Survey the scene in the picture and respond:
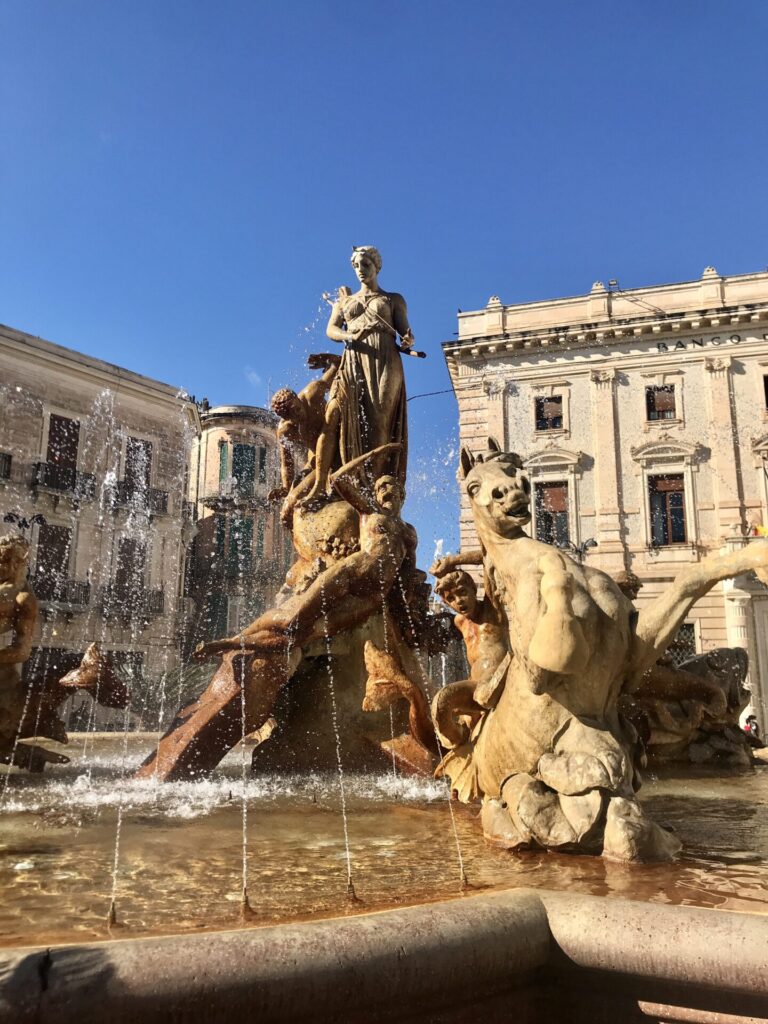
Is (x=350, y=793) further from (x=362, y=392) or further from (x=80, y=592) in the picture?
(x=80, y=592)

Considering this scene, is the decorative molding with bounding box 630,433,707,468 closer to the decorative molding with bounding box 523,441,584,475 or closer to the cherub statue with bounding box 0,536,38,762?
the decorative molding with bounding box 523,441,584,475

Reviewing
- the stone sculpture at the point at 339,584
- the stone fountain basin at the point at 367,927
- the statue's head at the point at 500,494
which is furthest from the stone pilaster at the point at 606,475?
the stone fountain basin at the point at 367,927

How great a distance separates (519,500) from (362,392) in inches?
141

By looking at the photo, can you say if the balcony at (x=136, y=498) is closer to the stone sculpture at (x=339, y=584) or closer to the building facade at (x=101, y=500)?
the building facade at (x=101, y=500)

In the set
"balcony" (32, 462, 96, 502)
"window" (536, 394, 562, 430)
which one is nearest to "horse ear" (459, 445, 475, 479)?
"window" (536, 394, 562, 430)

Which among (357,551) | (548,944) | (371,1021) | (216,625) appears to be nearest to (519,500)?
(548,944)

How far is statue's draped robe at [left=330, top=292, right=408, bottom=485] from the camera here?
6711mm

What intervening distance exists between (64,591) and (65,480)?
378 centimetres

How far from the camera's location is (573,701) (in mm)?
3045

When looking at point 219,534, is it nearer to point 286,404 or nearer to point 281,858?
point 286,404

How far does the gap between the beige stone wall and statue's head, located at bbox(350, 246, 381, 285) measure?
21292 millimetres

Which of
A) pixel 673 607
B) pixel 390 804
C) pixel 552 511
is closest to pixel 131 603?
pixel 552 511

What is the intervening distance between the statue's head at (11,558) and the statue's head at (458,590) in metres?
2.69

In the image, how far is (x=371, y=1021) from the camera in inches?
64.0
